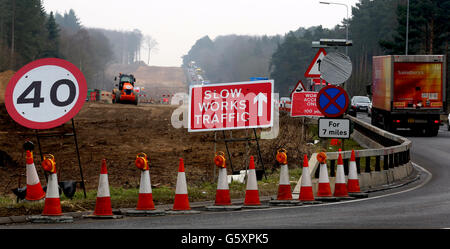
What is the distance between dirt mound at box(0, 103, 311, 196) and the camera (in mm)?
19078

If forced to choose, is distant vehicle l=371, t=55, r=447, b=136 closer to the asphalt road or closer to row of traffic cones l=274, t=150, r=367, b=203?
the asphalt road

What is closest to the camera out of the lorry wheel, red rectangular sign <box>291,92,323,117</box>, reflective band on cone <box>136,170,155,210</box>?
reflective band on cone <box>136,170,155,210</box>

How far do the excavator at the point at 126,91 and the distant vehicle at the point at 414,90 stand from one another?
28.0m

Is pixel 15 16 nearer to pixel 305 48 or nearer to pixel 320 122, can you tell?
pixel 305 48

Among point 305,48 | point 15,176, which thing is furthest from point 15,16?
point 15,176

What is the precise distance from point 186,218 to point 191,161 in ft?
39.1

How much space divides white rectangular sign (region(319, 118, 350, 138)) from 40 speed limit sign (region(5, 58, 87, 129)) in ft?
18.7

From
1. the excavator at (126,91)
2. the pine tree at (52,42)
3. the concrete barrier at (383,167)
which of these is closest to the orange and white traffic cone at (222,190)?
the concrete barrier at (383,167)

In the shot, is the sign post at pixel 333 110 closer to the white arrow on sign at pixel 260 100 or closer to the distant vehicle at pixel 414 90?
the white arrow on sign at pixel 260 100

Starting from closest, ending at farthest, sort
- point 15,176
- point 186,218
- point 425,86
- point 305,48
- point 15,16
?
point 186,218 < point 15,176 < point 425,86 < point 15,16 < point 305,48

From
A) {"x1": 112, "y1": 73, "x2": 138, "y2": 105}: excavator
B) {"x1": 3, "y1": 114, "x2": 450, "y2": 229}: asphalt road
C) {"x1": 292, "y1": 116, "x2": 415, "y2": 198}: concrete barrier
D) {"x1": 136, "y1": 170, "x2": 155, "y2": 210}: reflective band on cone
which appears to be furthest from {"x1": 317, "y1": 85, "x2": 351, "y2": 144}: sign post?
{"x1": 112, "y1": 73, "x2": 138, "y2": 105}: excavator

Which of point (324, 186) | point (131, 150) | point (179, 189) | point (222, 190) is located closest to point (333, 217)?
point (222, 190)

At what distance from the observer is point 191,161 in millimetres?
23172

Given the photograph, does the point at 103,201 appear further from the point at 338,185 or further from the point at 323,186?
the point at 338,185
